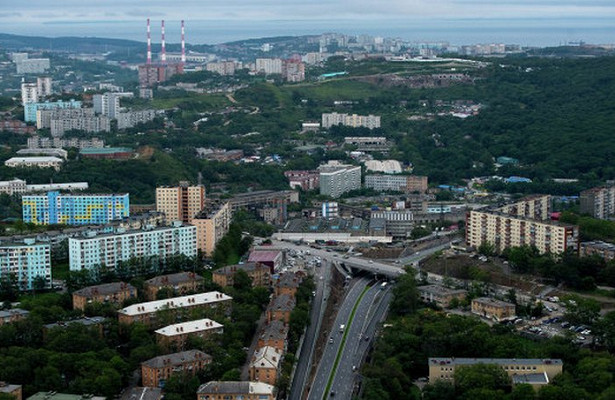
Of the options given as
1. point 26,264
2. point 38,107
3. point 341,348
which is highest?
point 38,107

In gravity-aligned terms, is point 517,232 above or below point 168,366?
above

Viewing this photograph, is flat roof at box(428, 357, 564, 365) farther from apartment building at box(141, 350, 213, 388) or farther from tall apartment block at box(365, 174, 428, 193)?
tall apartment block at box(365, 174, 428, 193)

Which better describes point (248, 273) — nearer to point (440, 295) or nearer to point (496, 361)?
point (440, 295)

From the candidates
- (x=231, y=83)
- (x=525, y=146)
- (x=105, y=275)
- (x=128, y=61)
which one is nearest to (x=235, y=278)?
(x=105, y=275)

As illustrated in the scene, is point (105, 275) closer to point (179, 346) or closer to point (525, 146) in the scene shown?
point (179, 346)

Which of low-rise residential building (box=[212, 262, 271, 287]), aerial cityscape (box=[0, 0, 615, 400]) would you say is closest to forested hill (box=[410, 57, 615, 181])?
aerial cityscape (box=[0, 0, 615, 400])

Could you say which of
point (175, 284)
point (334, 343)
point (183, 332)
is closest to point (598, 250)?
point (334, 343)
